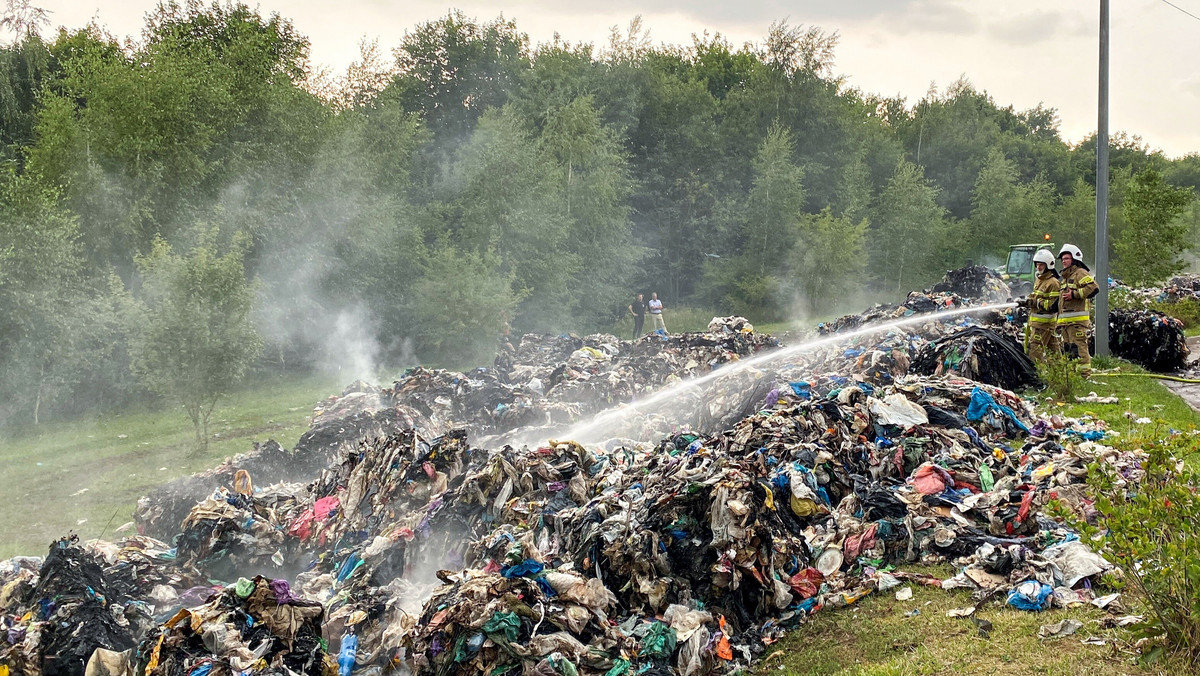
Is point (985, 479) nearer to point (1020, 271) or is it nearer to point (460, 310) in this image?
point (460, 310)

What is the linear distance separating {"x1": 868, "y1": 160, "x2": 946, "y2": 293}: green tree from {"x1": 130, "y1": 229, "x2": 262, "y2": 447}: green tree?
102 ft

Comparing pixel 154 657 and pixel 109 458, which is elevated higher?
pixel 154 657

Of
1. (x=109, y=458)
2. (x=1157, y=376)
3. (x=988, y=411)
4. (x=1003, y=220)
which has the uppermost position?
(x=1003, y=220)

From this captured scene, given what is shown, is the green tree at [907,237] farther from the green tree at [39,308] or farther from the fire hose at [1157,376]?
the green tree at [39,308]

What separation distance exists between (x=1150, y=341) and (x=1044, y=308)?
3.09 m

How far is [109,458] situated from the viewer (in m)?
13.8

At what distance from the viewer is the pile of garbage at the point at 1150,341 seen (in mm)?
13086

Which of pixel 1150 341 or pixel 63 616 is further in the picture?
pixel 1150 341

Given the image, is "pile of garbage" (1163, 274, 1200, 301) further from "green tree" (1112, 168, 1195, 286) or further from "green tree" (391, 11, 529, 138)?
"green tree" (391, 11, 529, 138)

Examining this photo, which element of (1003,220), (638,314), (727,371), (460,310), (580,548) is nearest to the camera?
(580,548)

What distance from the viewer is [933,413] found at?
8.77 metres

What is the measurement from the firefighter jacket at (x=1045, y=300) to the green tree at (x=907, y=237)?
1057 inches

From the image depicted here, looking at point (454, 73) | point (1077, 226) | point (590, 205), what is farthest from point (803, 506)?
point (1077, 226)

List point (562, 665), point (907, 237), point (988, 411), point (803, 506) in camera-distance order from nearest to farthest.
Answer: point (562, 665), point (803, 506), point (988, 411), point (907, 237)
